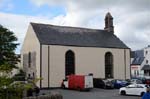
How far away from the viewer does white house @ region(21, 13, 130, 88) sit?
51.2 m

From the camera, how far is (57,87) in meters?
51.2

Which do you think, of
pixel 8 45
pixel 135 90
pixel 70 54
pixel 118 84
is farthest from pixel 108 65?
pixel 135 90

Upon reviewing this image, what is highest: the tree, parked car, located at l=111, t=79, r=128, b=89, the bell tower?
the bell tower

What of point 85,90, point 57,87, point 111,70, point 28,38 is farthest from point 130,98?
point 28,38

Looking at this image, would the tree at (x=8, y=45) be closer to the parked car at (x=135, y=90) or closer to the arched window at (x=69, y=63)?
the arched window at (x=69, y=63)

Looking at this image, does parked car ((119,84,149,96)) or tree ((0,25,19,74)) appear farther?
tree ((0,25,19,74))

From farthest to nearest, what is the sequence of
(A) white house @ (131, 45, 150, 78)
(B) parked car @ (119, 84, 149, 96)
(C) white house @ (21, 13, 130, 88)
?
(A) white house @ (131, 45, 150, 78) → (C) white house @ (21, 13, 130, 88) → (B) parked car @ (119, 84, 149, 96)

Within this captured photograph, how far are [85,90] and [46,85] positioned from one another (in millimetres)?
8018

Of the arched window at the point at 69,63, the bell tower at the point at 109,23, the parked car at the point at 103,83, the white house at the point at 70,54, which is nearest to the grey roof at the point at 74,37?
the white house at the point at 70,54

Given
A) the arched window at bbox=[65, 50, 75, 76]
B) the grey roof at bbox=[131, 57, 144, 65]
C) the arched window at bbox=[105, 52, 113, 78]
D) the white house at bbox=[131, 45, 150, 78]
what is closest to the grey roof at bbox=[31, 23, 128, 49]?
the arched window at bbox=[65, 50, 75, 76]

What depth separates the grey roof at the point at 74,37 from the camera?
5353cm

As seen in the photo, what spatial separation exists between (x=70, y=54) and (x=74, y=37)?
12.9ft

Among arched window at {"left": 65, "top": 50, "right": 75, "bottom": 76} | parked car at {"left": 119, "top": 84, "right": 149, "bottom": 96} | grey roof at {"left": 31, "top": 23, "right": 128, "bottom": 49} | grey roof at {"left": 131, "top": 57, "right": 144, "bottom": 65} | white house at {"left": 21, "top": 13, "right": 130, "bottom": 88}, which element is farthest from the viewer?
grey roof at {"left": 131, "top": 57, "right": 144, "bottom": 65}

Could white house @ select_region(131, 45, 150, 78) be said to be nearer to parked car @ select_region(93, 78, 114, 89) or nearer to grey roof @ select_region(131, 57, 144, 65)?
grey roof @ select_region(131, 57, 144, 65)
